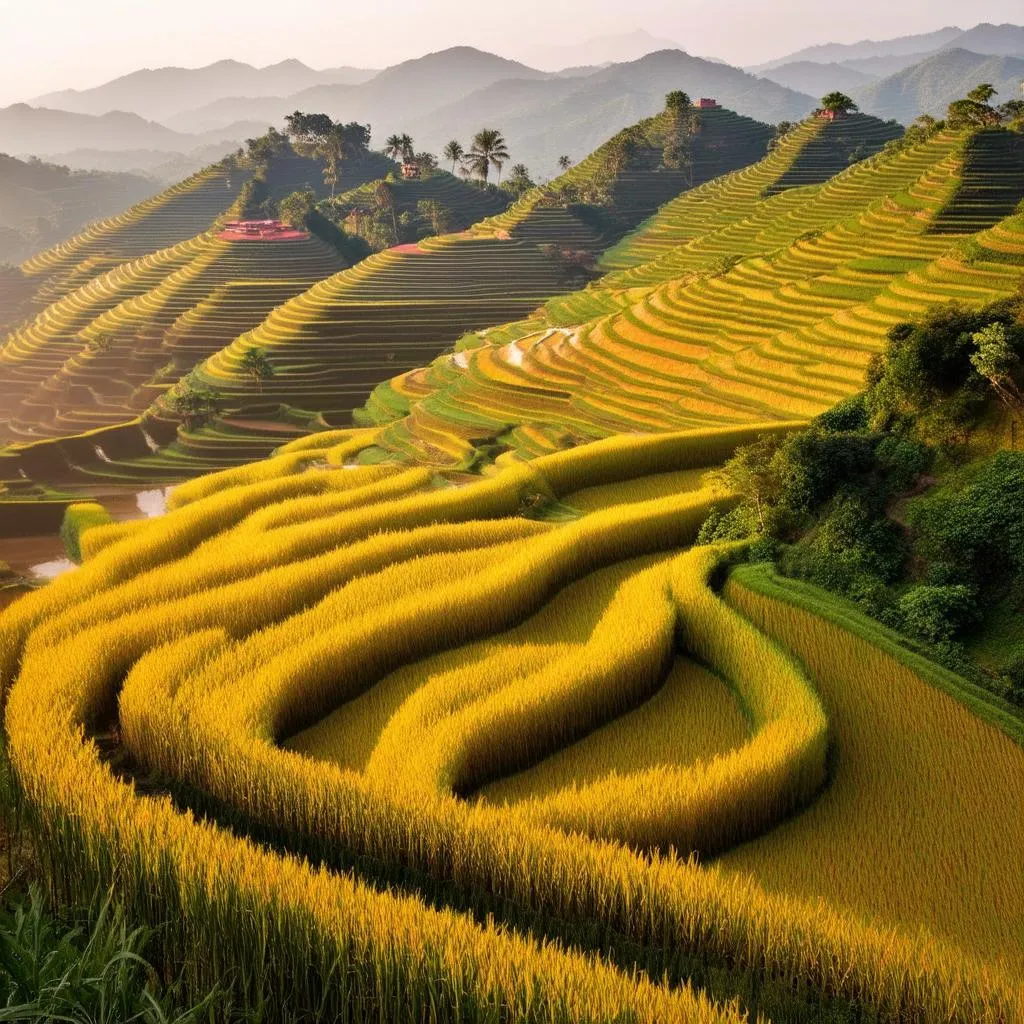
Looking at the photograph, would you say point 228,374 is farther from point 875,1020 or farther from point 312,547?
point 875,1020

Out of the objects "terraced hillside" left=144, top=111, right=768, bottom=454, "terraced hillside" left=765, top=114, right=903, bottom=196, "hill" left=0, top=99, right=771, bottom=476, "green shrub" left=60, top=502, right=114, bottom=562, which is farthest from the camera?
"terraced hillside" left=765, top=114, right=903, bottom=196

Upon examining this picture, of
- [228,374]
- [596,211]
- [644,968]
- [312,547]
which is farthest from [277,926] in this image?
[596,211]

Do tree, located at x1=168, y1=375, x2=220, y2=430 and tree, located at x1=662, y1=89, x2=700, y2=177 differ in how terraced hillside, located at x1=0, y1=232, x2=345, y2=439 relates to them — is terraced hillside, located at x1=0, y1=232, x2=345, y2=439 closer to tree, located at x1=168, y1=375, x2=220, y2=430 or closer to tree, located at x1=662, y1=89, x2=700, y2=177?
tree, located at x1=168, y1=375, x2=220, y2=430

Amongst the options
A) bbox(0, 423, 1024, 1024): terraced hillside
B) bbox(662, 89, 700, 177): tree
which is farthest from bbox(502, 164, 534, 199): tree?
bbox(0, 423, 1024, 1024): terraced hillside

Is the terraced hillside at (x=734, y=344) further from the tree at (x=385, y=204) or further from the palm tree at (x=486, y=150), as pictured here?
the palm tree at (x=486, y=150)

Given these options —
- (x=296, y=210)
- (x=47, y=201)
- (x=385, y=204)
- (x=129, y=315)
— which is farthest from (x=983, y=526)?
(x=47, y=201)
